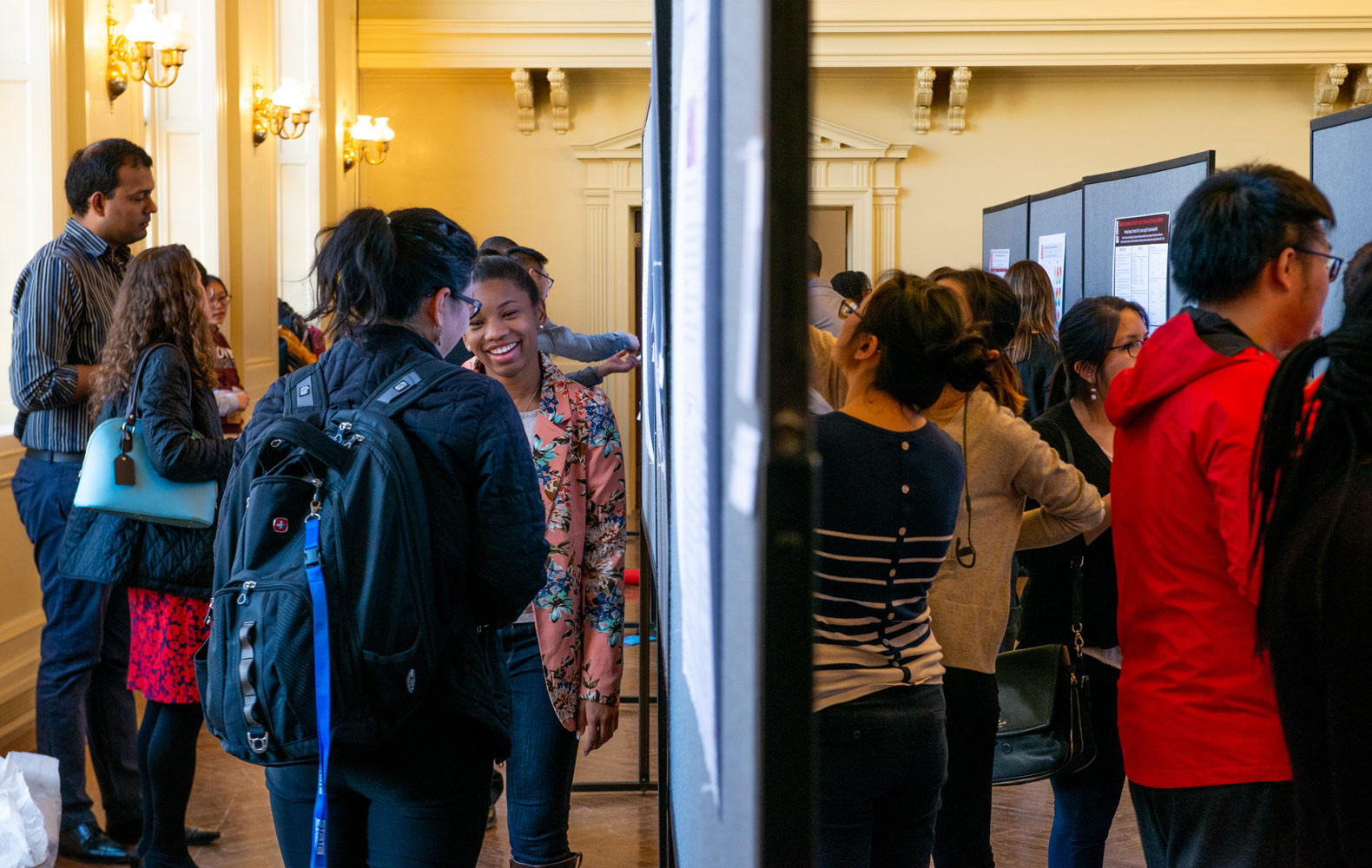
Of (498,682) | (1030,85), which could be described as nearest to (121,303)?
(498,682)

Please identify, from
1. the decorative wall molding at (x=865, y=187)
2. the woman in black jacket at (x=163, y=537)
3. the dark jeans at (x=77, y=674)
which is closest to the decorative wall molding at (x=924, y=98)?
the decorative wall molding at (x=865, y=187)

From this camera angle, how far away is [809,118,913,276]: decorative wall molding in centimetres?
1052

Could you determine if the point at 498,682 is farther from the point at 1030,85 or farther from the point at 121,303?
the point at 1030,85

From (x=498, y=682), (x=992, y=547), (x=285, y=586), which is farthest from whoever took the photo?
Answer: (x=992, y=547)

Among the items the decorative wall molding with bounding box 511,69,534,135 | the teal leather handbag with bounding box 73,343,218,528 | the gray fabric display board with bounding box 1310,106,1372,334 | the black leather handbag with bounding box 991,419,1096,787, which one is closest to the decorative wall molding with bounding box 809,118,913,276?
the decorative wall molding with bounding box 511,69,534,135

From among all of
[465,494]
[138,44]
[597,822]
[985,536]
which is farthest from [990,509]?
[138,44]

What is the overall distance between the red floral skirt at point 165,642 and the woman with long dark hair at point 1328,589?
8.67 ft

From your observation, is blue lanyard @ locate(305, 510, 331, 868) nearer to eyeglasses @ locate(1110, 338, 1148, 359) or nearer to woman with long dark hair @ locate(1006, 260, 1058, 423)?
eyeglasses @ locate(1110, 338, 1148, 359)

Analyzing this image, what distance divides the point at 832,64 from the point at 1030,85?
192 centimetres

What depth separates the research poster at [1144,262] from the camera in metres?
5.39

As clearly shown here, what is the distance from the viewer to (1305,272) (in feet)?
5.51

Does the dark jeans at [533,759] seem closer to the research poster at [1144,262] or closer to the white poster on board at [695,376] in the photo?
the white poster on board at [695,376]

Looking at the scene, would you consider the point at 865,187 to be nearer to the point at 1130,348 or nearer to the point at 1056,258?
the point at 1056,258

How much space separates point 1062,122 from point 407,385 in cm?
1015
